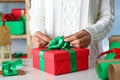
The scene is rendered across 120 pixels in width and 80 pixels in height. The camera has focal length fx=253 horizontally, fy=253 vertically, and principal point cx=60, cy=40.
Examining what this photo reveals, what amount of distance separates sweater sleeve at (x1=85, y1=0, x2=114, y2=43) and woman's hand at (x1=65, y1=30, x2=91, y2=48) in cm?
3

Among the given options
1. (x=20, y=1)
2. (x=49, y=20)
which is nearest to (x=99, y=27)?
(x=49, y=20)

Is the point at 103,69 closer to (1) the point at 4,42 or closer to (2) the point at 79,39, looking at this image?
(2) the point at 79,39

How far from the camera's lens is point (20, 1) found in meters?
2.04

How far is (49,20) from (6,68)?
375 mm

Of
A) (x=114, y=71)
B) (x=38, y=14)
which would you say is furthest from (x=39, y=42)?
(x=114, y=71)

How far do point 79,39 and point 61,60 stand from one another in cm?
15

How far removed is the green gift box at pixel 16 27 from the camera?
1.80 m

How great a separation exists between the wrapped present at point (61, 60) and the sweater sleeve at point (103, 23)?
157 mm

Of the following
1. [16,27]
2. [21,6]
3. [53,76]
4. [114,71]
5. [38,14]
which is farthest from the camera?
[21,6]

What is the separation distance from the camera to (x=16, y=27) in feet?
6.06

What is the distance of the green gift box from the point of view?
5.90 feet

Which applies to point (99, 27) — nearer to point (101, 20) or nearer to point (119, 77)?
point (101, 20)

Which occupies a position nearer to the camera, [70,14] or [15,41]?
[70,14]

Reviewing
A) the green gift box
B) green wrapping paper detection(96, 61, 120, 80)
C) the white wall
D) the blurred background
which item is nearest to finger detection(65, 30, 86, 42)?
green wrapping paper detection(96, 61, 120, 80)
